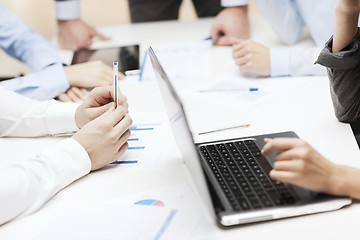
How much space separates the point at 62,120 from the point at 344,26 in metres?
0.78

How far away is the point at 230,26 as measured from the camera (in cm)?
191

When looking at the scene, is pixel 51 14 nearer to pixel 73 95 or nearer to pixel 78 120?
pixel 73 95

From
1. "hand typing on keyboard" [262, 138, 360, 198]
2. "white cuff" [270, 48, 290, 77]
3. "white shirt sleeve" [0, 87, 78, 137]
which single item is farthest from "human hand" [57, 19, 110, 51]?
"hand typing on keyboard" [262, 138, 360, 198]

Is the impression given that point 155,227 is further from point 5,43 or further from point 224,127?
point 5,43

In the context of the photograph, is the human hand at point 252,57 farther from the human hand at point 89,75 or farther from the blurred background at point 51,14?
the blurred background at point 51,14

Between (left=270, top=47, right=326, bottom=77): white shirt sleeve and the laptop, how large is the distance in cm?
59

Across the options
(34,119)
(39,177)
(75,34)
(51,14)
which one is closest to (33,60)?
(75,34)

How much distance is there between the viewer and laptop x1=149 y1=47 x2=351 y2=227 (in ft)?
2.75

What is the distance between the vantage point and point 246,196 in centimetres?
89

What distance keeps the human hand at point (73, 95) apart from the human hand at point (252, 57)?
0.52 m

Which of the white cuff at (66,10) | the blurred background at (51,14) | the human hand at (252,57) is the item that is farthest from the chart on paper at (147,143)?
the blurred background at (51,14)

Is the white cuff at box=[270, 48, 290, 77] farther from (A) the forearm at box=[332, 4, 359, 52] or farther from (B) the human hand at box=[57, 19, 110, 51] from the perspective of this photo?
(B) the human hand at box=[57, 19, 110, 51]

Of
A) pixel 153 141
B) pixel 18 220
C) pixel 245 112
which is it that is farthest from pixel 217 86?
pixel 18 220

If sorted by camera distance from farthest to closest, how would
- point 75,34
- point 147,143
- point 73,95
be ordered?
point 75,34 → point 73,95 → point 147,143
